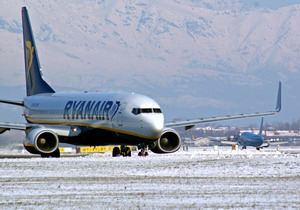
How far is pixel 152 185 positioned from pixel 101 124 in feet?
74.0

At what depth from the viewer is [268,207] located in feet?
58.3

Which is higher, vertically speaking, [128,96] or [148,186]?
[128,96]

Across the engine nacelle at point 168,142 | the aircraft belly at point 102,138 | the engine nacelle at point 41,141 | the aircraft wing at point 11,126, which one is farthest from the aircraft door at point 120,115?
the aircraft wing at point 11,126

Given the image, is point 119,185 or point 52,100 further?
point 52,100

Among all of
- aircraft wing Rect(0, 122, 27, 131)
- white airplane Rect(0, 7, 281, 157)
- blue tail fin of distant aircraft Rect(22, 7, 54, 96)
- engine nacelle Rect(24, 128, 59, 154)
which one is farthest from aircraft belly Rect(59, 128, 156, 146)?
blue tail fin of distant aircraft Rect(22, 7, 54, 96)

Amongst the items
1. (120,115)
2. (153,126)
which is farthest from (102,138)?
(153,126)

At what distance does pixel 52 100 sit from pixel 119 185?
31017 mm

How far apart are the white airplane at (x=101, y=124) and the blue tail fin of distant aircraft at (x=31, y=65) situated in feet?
14.2

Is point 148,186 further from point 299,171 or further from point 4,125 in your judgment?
point 4,125

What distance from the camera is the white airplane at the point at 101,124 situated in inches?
1731

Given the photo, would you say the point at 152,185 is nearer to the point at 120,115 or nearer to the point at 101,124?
the point at 120,115

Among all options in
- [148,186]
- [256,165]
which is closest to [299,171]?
[256,165]

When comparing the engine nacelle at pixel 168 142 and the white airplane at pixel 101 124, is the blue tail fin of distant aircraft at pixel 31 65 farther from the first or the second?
the engine nacelle at pixel 168 142

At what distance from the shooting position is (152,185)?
79.5ft
